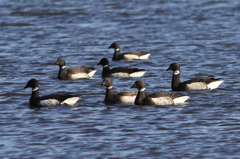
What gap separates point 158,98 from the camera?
58.2ft

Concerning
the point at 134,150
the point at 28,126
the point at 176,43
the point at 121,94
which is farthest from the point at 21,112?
the point at 176,43

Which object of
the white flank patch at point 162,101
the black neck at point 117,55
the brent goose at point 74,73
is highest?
the black neck at point 117,55

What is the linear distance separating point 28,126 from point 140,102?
4.08 meters

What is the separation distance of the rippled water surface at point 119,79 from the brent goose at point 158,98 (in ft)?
0.81

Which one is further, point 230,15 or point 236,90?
point 230,15

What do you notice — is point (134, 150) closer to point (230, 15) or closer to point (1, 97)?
point (1, 97)

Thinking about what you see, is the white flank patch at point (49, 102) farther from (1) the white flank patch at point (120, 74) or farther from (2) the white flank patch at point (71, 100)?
(1) the white flank patch at point (120, 74)

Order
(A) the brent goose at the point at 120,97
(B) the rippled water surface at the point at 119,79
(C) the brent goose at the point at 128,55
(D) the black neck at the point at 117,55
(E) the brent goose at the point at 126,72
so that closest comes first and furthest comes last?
1. (B) the rippled water surface at the point at 119,79
2. (A) the brent goose at the point at 120,97
3. (E) the brent goose at the point at 126,72
4. (C) the brent goose at the point at 128,55
5. (D) the black neck at the point at 117,55

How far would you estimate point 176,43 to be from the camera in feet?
108

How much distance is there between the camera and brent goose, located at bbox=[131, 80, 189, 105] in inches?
698

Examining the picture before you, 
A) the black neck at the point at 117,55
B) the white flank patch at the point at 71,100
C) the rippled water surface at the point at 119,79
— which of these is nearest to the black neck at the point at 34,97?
the rippled water surface at the point at 119,79

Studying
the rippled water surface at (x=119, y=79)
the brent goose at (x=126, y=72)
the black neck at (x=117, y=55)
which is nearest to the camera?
the rippled water surface at (x=119, y=79)

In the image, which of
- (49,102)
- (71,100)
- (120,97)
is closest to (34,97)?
(49,102)

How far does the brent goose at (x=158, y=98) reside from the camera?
1773cm
